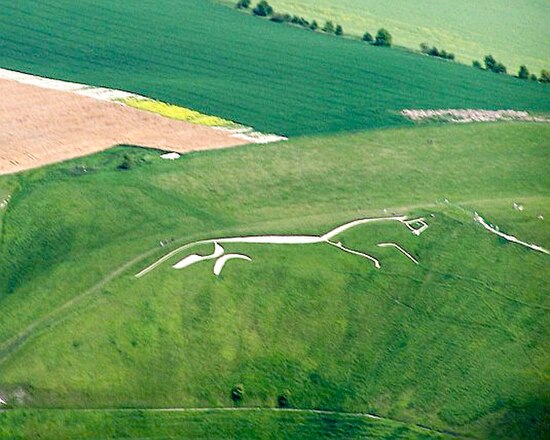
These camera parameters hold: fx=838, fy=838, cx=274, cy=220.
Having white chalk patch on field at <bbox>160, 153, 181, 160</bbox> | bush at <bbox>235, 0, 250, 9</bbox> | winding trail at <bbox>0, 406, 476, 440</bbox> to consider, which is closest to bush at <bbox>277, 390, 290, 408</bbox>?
winding trail at <bbox>0, 406, 476, 440</bbox>

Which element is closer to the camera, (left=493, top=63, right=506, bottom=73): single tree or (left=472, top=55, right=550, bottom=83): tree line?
(left=472, top=55, right=550, bottom=83): tree line

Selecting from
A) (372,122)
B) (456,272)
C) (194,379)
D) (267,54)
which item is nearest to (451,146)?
(372,122)

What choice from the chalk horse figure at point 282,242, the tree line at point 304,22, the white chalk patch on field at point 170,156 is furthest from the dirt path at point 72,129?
the tree line at point 304,22

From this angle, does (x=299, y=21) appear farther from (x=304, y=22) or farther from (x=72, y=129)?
(x=72, y=129)

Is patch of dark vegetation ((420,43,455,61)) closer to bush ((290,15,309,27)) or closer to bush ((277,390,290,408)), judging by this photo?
bush ((290,15,309,27))

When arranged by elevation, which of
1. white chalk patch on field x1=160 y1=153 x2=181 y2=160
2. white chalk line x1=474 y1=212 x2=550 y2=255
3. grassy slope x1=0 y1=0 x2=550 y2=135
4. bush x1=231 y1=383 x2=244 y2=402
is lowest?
bush x1=231 y1=383 x2=244 y2=402

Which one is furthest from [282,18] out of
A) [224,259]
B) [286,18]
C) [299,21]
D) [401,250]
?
[224,259]
